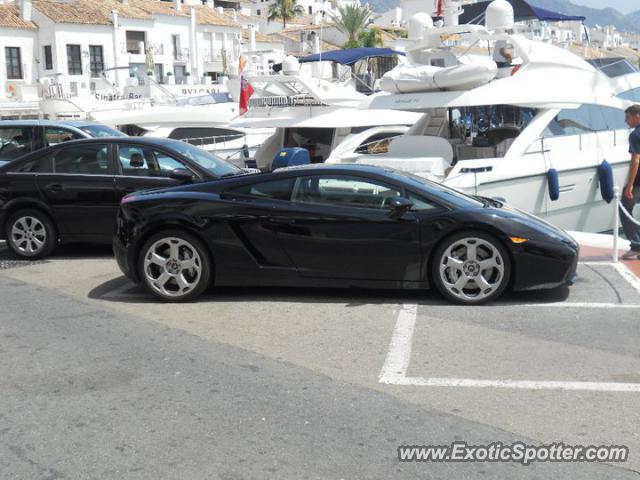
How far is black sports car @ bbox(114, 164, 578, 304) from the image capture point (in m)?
7.14

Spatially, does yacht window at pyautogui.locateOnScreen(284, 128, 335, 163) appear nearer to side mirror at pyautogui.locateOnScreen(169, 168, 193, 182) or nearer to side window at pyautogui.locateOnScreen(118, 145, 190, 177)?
side window at pyautogui.locateOnScreen(118, 145, 190, 177)

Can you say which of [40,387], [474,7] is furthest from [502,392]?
[474,7]

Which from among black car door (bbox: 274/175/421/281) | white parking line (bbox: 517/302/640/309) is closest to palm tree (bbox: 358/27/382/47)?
black car door (bbox: 274/175/421/281)

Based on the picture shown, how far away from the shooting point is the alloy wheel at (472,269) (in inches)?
281

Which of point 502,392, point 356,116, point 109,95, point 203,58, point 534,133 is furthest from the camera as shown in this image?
point 203,58

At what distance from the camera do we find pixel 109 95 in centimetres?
3706

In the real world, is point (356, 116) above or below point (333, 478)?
above

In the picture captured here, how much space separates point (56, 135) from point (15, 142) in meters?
0.74

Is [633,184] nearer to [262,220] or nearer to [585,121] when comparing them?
[262,220]

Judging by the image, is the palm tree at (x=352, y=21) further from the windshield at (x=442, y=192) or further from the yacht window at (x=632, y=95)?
the windshield at (x=442, y=192)

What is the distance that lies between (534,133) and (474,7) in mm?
12133

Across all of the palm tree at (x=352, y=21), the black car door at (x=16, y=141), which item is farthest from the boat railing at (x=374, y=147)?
the palm tree at (x=352, y=21)

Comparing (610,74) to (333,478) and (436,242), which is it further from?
(333,478)

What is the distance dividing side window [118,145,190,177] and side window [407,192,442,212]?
372 cm
